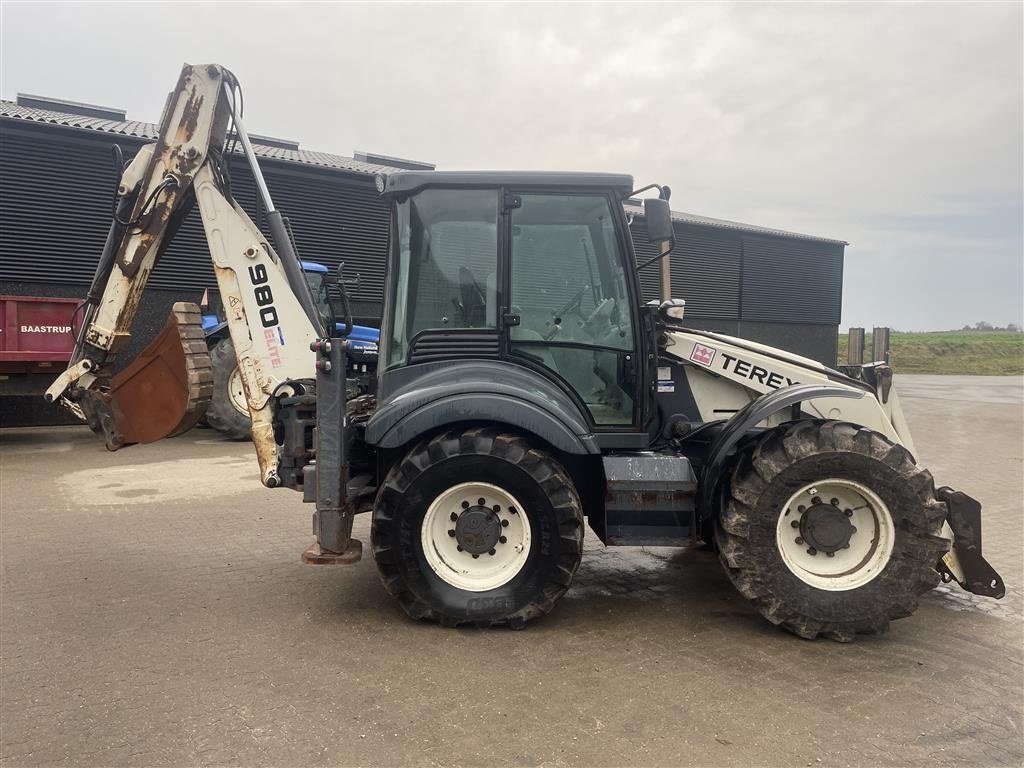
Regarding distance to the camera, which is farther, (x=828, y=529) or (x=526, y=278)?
(x=526, y=278)

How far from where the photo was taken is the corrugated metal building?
38.6 feet

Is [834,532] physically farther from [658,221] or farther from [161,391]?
[161,391]

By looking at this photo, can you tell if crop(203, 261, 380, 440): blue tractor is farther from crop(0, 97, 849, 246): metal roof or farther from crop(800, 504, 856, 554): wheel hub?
→ crop(800, 504, 856, 554): wheel hub

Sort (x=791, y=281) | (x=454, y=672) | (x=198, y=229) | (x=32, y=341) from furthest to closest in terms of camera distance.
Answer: (x=791, y=281)
(x=198, y=229)
(x=32, y=341)
(x=454, y=672)

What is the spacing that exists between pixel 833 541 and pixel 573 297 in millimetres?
1980

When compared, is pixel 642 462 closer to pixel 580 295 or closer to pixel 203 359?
pixel 580 295

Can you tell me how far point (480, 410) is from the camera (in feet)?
12.7

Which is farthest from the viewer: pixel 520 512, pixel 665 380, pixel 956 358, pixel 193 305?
pixel 956 358

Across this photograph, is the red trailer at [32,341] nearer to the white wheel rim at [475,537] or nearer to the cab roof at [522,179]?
the cab roof at [522,179]

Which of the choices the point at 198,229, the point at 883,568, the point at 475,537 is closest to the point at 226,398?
the point at 198,229

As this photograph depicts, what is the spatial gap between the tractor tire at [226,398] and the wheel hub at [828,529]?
9.06 metres

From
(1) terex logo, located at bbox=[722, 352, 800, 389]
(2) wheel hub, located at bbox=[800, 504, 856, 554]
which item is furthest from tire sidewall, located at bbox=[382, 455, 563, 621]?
(1) terex logo, located at bbox=[722, 352, 800, 389]

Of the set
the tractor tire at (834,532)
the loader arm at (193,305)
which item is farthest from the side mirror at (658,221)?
the loader arm at (193,305)

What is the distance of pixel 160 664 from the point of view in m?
3.54
